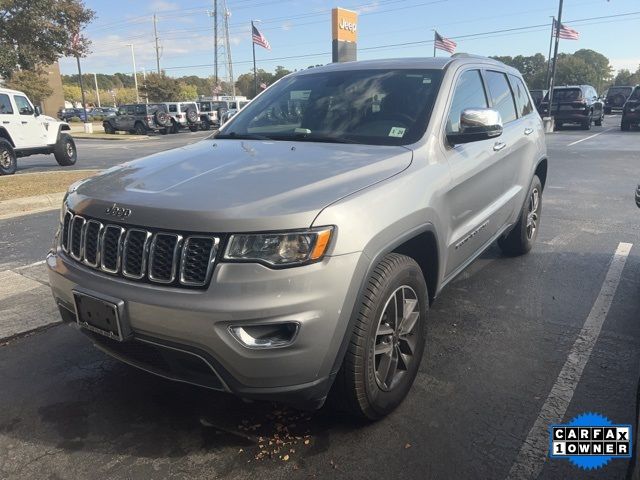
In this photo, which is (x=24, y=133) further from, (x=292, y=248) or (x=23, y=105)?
(x=292, y=248)

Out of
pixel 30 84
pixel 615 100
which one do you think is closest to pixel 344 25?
pixel 30 84

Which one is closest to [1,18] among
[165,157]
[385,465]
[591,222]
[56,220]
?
[56,220]

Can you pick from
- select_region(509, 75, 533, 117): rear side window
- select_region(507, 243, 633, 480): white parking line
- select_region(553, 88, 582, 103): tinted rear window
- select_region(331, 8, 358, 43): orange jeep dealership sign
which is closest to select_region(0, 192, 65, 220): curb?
select_region(509, 75, 533, 117): rear side window

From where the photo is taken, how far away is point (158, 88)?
51500 millimetres

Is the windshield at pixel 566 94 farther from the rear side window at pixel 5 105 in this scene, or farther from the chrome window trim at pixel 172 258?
the chrome window trim at pixel 172 258

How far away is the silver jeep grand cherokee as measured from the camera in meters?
2.08

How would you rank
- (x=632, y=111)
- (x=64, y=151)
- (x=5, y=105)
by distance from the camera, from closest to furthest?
(x=5, y=105) < (x=64, y=151) < (x=632, y=111)

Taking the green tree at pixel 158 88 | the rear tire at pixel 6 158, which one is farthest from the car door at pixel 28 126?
the green tree at pixel 158 88

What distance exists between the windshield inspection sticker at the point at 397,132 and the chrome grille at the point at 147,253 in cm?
147

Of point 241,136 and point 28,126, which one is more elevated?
point 241,136

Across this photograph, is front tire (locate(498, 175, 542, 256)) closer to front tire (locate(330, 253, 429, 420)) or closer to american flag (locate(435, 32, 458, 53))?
front tire (locate(330, 253, 429, 420))

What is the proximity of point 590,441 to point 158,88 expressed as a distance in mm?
54474

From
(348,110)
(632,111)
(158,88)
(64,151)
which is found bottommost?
(64,151)

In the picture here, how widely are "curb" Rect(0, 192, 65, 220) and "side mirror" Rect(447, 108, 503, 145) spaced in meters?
7.04
